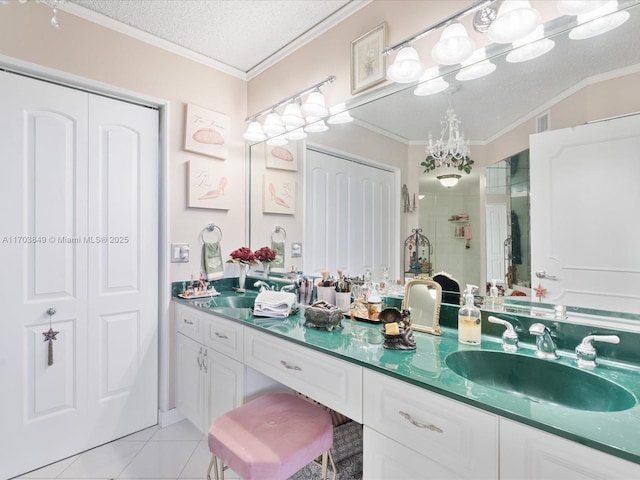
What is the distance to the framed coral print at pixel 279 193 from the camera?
7.63ft

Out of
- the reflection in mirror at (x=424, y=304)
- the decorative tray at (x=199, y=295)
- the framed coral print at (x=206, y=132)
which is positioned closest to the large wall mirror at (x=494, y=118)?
Answer: the reflection in mirror at (x=424, y=304)

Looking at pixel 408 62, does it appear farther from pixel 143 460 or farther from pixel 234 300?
pixel 143 460

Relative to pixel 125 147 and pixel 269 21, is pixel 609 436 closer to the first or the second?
pixel 269 21

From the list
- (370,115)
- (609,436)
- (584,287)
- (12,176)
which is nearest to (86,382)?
(12,176)

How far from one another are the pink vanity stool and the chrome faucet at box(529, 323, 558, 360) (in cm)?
83

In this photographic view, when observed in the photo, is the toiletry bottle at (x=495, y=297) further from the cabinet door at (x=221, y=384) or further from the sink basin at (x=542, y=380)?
the cabinet door at (x=221, y=384)

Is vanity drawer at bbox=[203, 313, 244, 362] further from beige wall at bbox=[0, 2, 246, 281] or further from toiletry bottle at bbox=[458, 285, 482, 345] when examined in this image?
toiletry bottle at bbox=[458, 285, 482, 345]

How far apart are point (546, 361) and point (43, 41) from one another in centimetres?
281

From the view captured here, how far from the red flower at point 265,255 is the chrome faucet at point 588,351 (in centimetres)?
178

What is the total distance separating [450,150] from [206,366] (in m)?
1.74

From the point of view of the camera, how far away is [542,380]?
1.09 meters

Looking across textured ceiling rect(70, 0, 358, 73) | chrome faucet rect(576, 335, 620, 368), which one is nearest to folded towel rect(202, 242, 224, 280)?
textured ceiling rect(70, 0, 358, 73)

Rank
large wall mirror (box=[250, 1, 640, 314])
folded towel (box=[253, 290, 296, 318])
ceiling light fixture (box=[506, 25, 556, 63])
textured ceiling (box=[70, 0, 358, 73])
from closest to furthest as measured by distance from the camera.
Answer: large wall mirror (box=[250, 1, 640, 314]) < ceiling light fixture (box=[506, 25, 556, 63]) < folded towel (box=[253, 290, 296, 318]) < textured ceiling (box=[70, 0, 358, 73])

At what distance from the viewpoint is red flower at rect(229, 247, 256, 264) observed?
2.36 m
